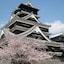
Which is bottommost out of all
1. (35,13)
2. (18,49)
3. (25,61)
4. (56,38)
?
(25,61)

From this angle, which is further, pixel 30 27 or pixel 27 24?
pixel 30 27

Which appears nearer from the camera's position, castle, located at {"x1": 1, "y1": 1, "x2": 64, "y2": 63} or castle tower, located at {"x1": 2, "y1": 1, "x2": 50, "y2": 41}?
castle, located at {"x1": 1, "y1": 1, "x2": 64, "y2": 63}

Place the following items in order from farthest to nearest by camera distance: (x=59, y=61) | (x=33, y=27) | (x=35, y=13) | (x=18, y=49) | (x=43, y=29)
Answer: (x=35, y=13), (x=43, y=29), (x=33, y=27), (x=59, y=61), (x=18, y=49)

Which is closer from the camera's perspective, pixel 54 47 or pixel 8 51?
pixel 8 51

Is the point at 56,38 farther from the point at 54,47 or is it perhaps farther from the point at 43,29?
the point at 54,47

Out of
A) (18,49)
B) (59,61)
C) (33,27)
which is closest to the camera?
(18,49)

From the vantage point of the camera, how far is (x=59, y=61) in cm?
2059

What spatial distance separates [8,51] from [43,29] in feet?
43.5

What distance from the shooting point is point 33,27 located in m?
25.8

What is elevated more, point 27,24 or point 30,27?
point 27,24

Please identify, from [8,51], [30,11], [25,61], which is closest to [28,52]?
[25,61]

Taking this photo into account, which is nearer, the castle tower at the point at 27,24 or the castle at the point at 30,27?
the castle at the point at 30,27

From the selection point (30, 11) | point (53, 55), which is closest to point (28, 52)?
point (53, 55)

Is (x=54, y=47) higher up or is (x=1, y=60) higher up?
(x=54, y=47)
